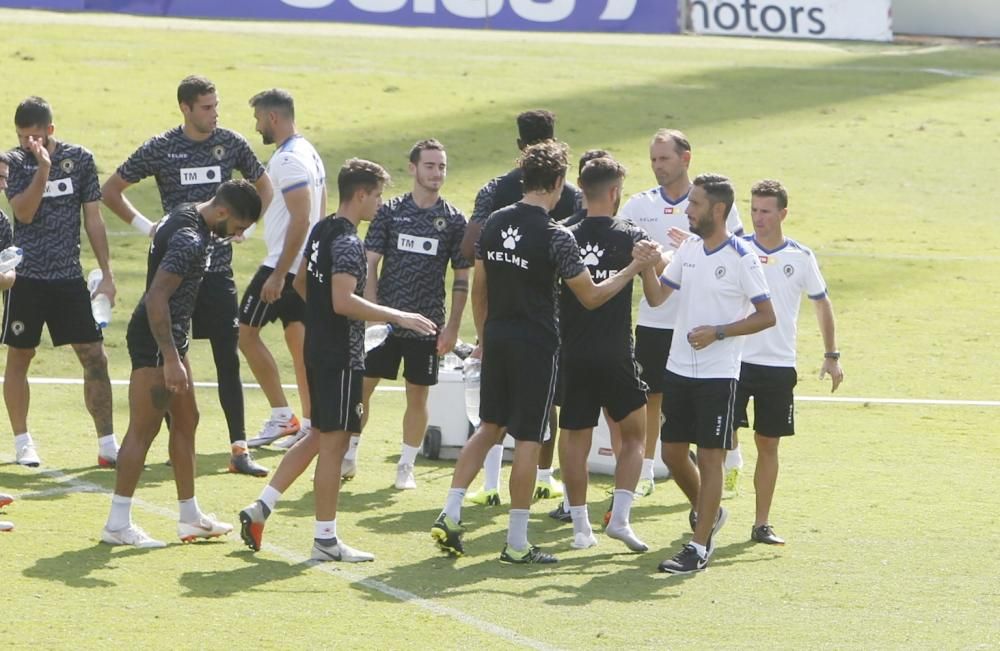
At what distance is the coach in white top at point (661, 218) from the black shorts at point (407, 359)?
1277mm

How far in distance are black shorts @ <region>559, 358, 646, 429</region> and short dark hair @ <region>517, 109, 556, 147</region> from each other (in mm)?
1653

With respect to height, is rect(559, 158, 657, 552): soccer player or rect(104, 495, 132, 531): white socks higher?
rect(559, 158, 657, 552): soccer player

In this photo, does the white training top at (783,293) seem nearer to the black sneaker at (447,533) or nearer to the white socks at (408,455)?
the black sneaker at (447,533)

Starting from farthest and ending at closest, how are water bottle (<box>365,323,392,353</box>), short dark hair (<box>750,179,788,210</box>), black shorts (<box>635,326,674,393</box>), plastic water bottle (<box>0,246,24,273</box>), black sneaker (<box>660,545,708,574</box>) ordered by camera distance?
water bottle (<box>365,323,392,353</box>) < black shorts (<box>635,326,674,393</box>) < short dark hair (<box>750,179,788,210</box>) < plastic water bottle (<box>0,246,24,273</box>) < black sneaker (<box>660,545,708,574</box>)

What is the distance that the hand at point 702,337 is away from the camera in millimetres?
8102

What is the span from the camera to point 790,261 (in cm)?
899

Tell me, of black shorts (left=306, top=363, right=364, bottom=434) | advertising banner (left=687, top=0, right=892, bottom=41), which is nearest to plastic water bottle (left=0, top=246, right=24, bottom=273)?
black shorts (left=306, top=363, right=364, bottom=434)

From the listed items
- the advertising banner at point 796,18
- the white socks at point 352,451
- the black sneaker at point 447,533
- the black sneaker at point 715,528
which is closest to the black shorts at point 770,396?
the black sneaker at point 715,528

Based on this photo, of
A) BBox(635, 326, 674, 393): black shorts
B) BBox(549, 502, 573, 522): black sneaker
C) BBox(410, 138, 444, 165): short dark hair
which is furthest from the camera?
BBox(410, 138, 444, 165): short dark hair

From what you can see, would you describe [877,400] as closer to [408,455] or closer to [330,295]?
[408,455]

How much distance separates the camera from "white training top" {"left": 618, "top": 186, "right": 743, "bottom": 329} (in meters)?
9.55

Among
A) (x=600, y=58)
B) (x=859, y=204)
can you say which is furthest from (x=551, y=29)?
(x=859, y=204)

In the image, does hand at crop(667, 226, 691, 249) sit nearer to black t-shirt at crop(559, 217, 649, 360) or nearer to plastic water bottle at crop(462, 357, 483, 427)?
black t-shirt at crop(559, 217, 649, 360)

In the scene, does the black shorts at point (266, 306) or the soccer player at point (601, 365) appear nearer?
the soccer player at point (601, 365)
